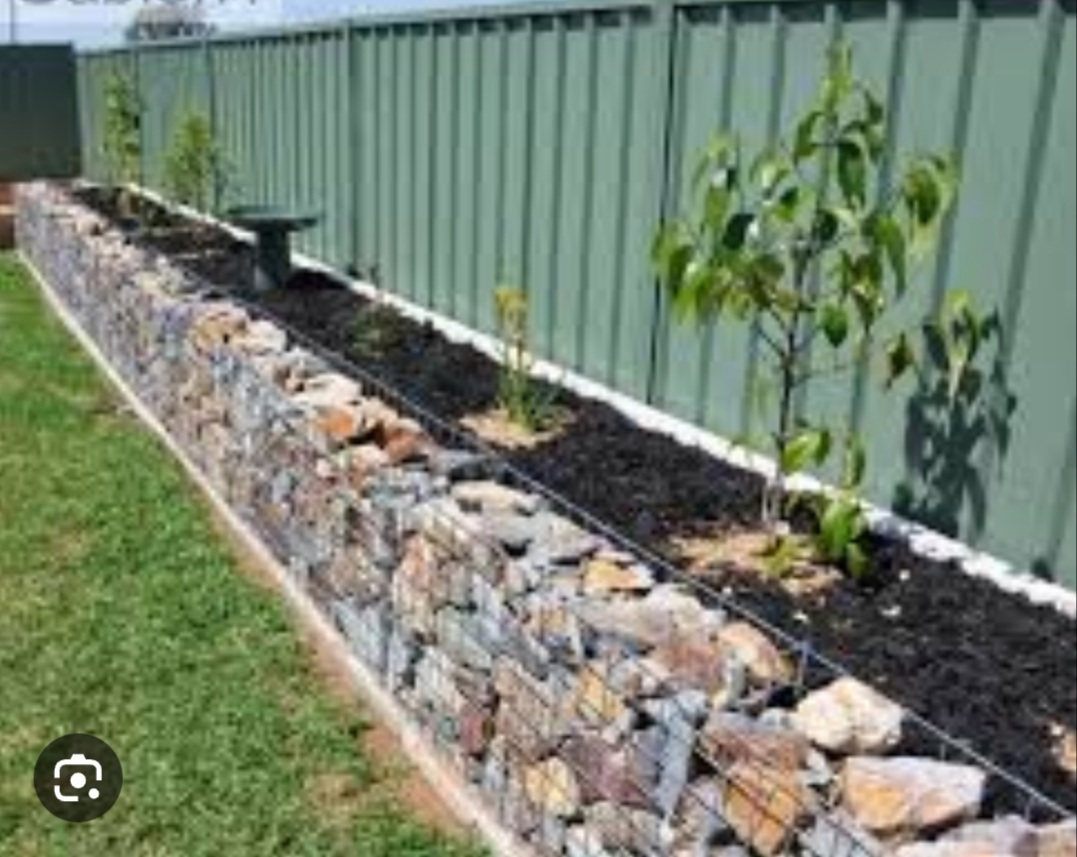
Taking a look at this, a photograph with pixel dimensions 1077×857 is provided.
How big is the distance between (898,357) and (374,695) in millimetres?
1901

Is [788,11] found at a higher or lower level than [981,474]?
higher

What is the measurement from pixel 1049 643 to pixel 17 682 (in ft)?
10.3

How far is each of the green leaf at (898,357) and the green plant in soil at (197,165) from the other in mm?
8236

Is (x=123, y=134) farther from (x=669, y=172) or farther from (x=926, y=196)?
(x=926, y=196)

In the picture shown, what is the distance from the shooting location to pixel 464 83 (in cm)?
739

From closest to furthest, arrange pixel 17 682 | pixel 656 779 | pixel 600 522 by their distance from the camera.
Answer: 1. pixel 656 779
2. pixel 600 522
3. pixel 17 682

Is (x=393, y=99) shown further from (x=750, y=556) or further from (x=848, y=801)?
(x=848, y=801)

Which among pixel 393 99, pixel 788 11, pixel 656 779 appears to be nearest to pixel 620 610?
pixel 656 779

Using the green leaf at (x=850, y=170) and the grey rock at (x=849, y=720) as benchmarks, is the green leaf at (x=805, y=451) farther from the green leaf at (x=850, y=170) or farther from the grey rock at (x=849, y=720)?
the grey rock at (x=849, y=720)

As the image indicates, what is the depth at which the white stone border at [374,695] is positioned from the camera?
4.07m

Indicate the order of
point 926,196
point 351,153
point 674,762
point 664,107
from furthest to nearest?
1. point 351,153
2. point 664,107
3. point 926,196
4. point 674,762

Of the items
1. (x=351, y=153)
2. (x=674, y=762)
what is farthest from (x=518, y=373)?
(x=351, y=153)

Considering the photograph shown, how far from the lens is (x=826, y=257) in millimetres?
4684

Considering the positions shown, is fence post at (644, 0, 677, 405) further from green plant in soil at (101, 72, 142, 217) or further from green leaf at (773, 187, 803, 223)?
green plant in soil at (101, 72, 142, 217)
